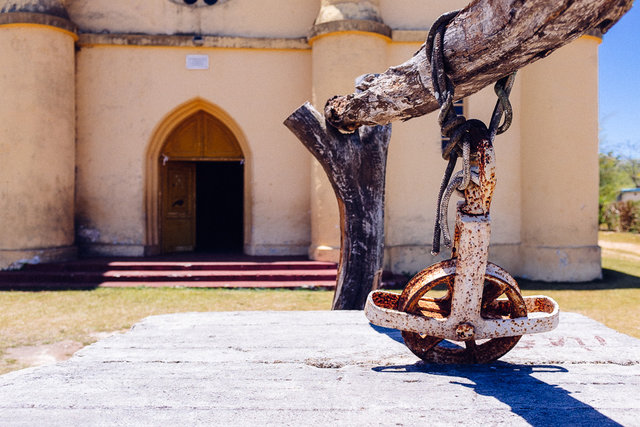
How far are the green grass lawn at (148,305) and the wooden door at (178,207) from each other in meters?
2.93

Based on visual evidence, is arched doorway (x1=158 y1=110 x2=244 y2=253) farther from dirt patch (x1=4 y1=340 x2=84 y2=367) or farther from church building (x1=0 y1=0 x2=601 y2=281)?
dirt patch (x1=4 y1=340 x2=84 y2=367)

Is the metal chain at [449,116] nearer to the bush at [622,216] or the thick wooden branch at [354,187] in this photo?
the thick wooden branch at [354,187]

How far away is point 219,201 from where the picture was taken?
1791 cm

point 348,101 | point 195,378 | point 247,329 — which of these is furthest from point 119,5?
point 195,378

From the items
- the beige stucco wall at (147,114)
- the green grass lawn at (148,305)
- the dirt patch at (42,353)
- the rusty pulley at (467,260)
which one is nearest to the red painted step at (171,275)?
the green grass lawn at (148,305)

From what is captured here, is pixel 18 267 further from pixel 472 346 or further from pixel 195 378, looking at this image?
pixel 472 346

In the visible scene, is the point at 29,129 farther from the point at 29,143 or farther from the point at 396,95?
the point at 396,95

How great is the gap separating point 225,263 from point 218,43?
4327mm

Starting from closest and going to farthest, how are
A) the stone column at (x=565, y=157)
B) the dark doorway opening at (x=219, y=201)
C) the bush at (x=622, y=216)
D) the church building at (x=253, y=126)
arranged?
the church building at (x=253, y=126)
the stone column at (x=565, y=157)
the dark doorway opening at (x=219, y=201)
the bush at (x=622, y=216)

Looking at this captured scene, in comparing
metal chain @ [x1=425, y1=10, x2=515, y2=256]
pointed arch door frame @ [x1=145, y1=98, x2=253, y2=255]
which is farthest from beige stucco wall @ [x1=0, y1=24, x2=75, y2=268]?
metal chain @ [x1=425, y1=10, x2=515, y2=256]

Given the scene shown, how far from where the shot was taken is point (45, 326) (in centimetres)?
630

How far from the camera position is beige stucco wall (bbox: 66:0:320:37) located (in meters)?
10.4

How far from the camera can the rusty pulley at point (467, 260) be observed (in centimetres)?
218

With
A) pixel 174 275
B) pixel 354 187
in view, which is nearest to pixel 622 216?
pixel 174 275
